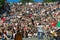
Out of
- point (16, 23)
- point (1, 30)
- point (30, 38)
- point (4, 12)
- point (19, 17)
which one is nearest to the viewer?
point (30, 38)

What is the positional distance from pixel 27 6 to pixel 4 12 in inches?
85.1

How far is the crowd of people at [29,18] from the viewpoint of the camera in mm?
15529

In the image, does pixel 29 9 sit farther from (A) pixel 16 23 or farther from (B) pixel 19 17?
(A) pixel 16 23

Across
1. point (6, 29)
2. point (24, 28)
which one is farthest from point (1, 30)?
point (24, 28)

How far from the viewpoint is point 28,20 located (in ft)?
57.4

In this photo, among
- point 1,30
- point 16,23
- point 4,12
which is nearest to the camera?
point 1,30

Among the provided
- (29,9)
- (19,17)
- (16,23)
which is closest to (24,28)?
(16,23)

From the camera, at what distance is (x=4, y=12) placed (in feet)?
64.9

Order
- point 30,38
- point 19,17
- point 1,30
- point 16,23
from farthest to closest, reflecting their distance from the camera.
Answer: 1. point 19,17
2. point 16,23
3. point 1,30
4. point 30,38

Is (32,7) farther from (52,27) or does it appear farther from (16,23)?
(52,27)

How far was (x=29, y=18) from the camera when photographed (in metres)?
17.8

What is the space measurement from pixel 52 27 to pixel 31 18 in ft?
9.89

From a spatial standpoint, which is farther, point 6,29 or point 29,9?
point 29,9

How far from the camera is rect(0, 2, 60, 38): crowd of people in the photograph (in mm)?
15529
